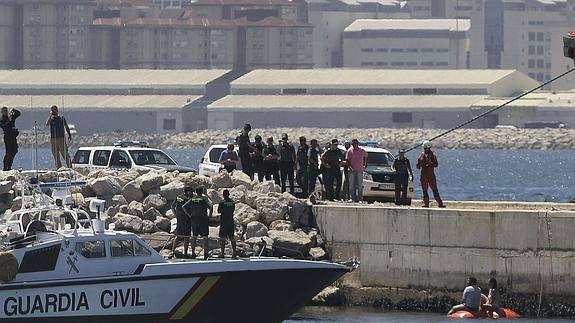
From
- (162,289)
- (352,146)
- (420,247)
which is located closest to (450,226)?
(420,247)

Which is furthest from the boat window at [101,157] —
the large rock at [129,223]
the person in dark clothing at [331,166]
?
the large rock at [129,223]

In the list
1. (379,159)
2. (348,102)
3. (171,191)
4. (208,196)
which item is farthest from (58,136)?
(348,102)

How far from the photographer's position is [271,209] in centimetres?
3850

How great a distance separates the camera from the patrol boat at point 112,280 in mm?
29609

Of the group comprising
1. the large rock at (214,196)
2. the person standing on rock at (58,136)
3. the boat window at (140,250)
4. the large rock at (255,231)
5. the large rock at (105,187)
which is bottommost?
the large rock at (255,231)

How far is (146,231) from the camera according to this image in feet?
121

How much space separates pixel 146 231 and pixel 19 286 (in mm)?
7567

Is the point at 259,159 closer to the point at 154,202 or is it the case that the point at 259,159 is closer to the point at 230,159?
the point at 230,159

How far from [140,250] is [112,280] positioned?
69 cm

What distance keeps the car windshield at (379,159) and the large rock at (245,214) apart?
5.80 m

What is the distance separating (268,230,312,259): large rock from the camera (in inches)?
1429

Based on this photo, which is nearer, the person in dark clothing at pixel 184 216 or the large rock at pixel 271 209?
the person in dark clothing at pixel 184 216

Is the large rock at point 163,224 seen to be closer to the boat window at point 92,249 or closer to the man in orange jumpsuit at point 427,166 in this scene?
the man in orange jumpsuit at point 427,166

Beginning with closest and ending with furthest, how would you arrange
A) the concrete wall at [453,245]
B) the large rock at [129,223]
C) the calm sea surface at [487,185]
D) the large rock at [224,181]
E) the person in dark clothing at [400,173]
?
1. the concrete wall at [453,245]
2. the calm sea surface at [487,185]
3. the large rock at [129,223]
4. the person in dark clothing at [400,173]
5. the large rock at [224,181]
